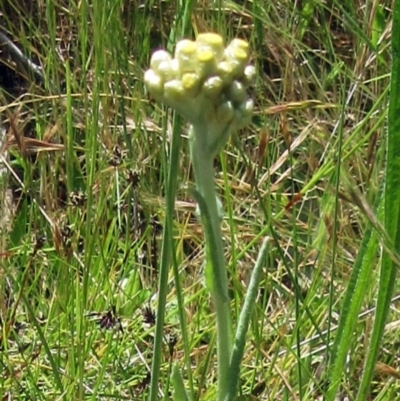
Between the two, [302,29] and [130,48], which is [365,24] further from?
[130,48]

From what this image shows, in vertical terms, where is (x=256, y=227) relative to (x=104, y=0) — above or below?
below

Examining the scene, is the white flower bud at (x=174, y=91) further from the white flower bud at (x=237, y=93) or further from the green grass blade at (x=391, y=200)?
the green grass blade at (x=391, y=200)

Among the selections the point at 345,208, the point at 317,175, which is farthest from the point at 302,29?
the point at 317,175

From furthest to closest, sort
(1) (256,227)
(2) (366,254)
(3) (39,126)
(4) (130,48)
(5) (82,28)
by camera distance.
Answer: (4) (130,48) → (3) (39,126) → (1) (256,227) → (5) (82,28) → (2) (366,254)

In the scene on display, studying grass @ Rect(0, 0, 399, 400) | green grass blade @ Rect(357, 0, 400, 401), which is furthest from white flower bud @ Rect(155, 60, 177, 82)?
grass @ Rect(0, 0, 399, 400)

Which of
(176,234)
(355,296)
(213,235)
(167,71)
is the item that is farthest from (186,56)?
(176,234)

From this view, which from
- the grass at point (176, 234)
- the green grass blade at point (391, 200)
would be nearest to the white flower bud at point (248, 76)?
the green grass blade at point (391, 200)

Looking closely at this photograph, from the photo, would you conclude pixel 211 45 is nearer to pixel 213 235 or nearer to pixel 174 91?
pixel 174 91
